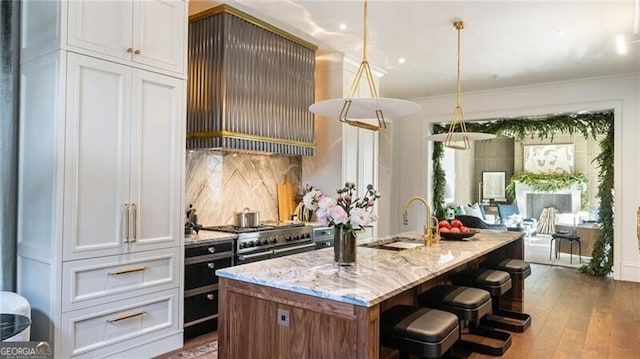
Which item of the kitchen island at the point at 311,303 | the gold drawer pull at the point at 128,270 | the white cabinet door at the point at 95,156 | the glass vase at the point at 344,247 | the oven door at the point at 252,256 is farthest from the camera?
the oven door at the point at 252,256

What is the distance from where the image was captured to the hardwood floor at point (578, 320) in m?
3.47

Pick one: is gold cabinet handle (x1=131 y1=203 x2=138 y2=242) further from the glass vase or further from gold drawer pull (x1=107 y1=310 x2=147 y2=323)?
the glass vase

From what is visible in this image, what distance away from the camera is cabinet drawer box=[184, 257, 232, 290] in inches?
136

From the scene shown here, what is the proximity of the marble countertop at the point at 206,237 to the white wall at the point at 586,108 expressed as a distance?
492 cm

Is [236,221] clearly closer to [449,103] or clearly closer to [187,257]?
[187,257]

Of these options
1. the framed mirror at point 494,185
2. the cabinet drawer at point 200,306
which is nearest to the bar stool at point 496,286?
the cabinet drawer at point 200,306

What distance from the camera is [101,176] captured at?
284 cm

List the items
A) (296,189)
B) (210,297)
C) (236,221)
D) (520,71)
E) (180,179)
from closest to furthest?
(180,179) → (210,297) → (236,221) → (296,189) → (520,71)

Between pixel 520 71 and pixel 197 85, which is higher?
pixel 520 71

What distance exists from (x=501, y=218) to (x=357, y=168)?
23.7ft

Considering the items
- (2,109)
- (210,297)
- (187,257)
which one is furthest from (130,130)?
(210,297)

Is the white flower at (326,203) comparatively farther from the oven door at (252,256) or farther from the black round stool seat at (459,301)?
the oven door at (252,256)

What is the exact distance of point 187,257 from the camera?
3.43 meters

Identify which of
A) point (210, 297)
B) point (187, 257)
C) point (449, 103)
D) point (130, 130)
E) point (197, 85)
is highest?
point (449, 103)
